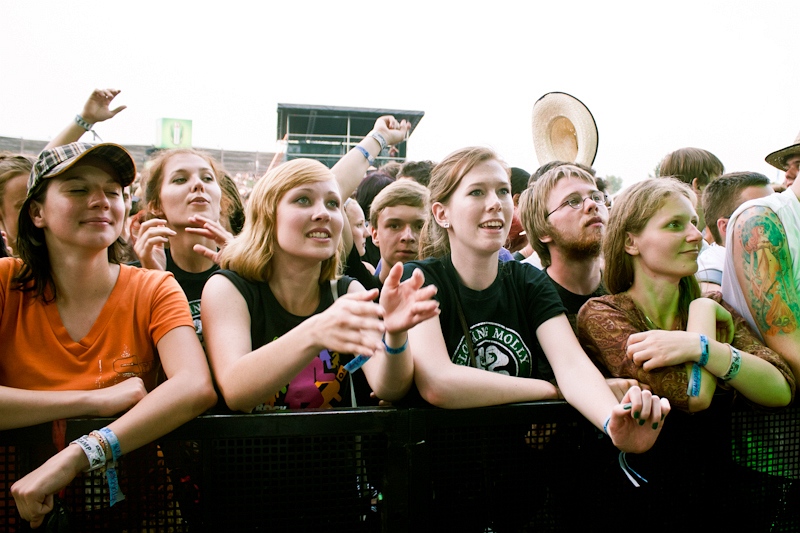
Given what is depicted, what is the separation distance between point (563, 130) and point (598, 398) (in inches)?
124

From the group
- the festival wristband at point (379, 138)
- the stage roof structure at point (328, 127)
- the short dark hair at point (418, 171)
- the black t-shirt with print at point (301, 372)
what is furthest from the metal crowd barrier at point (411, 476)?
the stage roof structure at point (328, 127)

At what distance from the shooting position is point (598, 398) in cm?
168

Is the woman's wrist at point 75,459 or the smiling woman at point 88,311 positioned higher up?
the smiling woman at point 88,311

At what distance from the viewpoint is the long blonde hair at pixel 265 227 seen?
6.39 feet

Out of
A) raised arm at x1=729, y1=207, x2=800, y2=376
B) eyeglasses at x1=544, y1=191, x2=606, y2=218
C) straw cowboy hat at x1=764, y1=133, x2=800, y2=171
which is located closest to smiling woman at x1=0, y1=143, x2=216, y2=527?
eyeglasses at x1=544, y1=191, x2=606, y2=218

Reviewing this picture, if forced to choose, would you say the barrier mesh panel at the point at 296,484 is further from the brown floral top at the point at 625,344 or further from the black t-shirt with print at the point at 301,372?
the brown floral top at the point at 625,344

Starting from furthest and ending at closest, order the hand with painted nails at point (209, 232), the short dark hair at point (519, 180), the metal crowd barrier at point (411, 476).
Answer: the short dark hair at point (519, 180), the hand with painted nails at point (209, 232), the metal crowd barrier at point (411, 476)

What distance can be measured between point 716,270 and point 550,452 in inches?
69.7

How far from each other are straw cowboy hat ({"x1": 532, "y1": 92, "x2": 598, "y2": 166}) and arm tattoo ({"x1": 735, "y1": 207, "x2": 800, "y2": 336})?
1.93 meters

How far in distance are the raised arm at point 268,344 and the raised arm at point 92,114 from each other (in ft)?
5.41

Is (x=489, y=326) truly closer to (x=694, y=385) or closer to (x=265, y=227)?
(x=694, y=385)

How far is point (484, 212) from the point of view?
2.08 meters

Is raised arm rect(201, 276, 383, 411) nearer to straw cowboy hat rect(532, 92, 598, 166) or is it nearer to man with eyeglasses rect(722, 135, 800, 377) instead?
man with eyeglasses rect(722, 135, 800, 377)

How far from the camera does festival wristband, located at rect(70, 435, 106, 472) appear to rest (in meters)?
1.40
